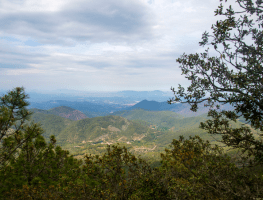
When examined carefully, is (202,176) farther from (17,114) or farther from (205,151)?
(17,114)

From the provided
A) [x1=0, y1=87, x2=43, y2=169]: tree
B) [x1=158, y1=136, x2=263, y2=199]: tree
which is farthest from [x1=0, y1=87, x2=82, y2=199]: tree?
[x1=158, y1=136, x2=263, y2=199]: tree

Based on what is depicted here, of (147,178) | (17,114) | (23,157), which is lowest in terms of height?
(23,157)

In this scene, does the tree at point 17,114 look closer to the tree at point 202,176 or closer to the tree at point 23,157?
the tree at point 23,157

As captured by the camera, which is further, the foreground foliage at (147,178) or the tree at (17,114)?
the tree at (17,114)

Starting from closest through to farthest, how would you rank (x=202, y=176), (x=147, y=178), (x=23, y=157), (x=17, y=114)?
(x=147, y=178) → (x=202, y=176) → (x=17, y=114) → (x=23, y=157)

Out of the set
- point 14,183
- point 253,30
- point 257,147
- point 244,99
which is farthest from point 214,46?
point 14,183

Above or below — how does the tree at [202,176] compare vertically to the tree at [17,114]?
below

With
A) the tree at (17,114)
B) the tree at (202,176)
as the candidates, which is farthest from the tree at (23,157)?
the tree at (202,176)

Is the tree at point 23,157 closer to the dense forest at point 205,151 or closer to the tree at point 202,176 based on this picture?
the dense forest at point 205,151

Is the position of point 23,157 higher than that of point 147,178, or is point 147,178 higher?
point 147,178

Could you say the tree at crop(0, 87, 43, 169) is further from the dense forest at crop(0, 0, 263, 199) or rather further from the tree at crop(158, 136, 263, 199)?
the tree at crop(158, 136, 263, 199)

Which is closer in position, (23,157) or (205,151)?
(205,151)

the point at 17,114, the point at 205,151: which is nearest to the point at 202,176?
the point at 205,151

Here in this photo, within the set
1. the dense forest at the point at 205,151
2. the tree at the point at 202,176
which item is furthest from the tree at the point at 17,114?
the tree at the point at 202,176
